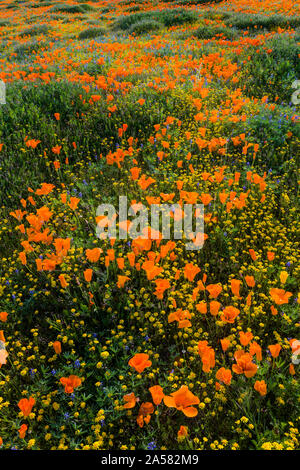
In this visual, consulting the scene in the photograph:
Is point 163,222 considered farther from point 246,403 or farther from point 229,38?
point 229,38


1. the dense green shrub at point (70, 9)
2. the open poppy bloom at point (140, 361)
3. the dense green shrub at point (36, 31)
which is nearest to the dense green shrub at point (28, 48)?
the dense green shrub at point (36, 31)

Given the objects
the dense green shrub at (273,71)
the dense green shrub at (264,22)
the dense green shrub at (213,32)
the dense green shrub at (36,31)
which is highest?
the dense green shrub at (36,31)

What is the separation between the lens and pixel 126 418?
252 cm

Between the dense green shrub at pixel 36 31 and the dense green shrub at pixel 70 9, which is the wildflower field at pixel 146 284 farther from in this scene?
the dense green shrub at pixel 70 9

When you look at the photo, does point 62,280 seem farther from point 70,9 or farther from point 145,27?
point 70,9

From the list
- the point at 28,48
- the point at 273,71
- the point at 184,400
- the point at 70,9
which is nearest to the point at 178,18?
the point at 28,48

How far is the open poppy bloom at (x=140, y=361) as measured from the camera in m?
2.15

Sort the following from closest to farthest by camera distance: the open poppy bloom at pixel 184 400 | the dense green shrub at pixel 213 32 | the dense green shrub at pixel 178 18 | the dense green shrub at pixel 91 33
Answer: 1. the open poppy bloom at pixel 184 400
2. the dense green shrub at pixel 213 32
3. the dense green shrub at pixel 178 18
4. the dense green shrub at pixel 91 33

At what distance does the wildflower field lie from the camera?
2389 millimetres

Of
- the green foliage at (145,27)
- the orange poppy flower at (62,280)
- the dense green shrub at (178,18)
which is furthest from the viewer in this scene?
the dense green shrub at (178,18)

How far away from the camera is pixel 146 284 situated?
3.53 m
